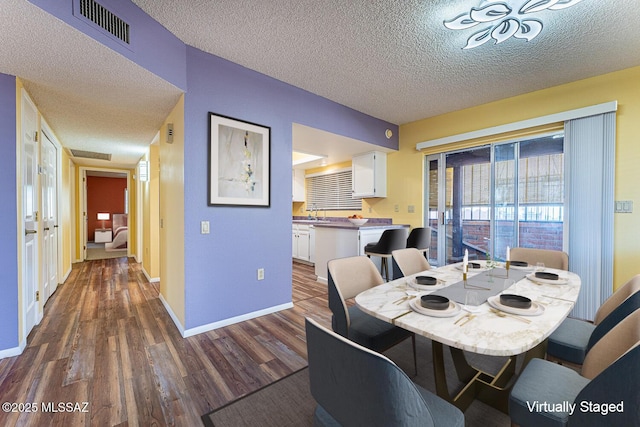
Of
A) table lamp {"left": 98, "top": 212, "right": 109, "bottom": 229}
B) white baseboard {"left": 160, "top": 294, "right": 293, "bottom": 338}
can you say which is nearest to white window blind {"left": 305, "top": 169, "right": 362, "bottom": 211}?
white baseboard {"left": 160, "top": 294, "right": 293, "bottom": 338}

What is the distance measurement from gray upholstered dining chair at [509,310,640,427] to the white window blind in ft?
14.8

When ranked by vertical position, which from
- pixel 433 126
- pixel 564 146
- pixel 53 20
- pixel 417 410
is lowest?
pixel 417 410

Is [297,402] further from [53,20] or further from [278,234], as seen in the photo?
[53,20]

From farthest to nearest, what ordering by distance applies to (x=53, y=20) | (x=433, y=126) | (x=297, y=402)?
(x=433, y=126) → (x=297, y=402) → (x=53, y=20)

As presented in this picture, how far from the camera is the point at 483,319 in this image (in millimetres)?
1155

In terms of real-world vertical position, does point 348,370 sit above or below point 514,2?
below

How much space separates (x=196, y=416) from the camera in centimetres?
153

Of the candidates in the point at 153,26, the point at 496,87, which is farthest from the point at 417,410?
the point at 496,87

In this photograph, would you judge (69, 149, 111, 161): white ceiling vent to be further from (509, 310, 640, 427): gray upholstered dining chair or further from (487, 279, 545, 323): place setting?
(509, 310, 640, 427): gray upholstered dining chair

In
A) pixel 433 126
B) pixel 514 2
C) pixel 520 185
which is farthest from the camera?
pixel 433 126

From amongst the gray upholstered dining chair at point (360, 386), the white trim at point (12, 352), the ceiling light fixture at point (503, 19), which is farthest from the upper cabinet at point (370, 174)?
the white trim at point (12, 352)

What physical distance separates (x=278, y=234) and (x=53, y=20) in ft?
7.54

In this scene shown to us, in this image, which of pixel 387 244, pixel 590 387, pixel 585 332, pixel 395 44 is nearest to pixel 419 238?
pixel 387 244

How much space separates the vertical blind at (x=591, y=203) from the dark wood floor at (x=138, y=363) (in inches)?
111
